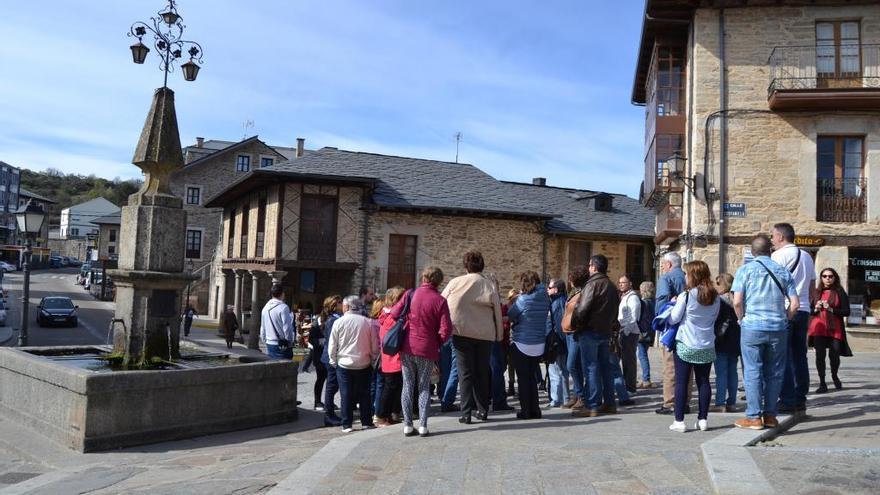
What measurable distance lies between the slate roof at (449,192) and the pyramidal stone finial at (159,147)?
13512 mm

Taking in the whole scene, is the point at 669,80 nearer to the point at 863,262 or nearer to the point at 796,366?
the point at 863,262

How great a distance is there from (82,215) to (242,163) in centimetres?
6546

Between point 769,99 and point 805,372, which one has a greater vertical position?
point 769,99

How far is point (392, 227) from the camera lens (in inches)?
915

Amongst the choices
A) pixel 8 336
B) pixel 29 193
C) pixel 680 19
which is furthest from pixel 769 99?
pixel 29 193

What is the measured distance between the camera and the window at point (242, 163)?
136 ft

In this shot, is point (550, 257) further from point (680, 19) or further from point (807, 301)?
point (807, 301)

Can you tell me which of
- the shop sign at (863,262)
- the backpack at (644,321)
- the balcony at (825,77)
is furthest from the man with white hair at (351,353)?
the shop sign at (863,262)

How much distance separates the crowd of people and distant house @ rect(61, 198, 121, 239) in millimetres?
89060

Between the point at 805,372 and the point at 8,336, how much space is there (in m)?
23.9

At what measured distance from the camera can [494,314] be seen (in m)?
6.50

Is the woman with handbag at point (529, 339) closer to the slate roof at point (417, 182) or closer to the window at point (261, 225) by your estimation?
the slate roof at point (417, 182)

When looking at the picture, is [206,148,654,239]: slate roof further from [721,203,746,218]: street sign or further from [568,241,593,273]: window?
[721,203,746,218]: street sign

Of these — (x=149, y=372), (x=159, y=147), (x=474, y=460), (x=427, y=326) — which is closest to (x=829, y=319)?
(x=427, y=326)
